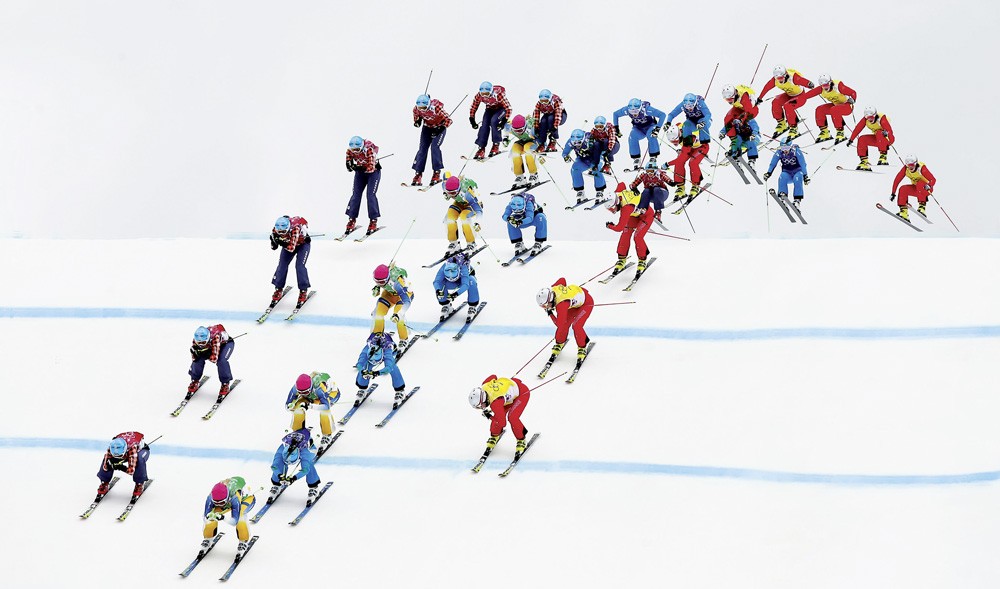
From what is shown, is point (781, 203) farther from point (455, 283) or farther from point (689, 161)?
point (455, 283)

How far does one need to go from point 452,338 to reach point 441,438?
2.52 m

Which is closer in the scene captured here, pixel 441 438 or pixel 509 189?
pixel 441 438

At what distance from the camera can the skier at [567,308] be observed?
82.0 ft

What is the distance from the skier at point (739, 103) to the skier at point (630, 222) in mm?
3516

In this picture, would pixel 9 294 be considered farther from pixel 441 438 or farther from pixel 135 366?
pixel 441 438

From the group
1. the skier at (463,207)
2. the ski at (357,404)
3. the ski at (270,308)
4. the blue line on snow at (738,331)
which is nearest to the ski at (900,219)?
the blue line on snow at (738,331)

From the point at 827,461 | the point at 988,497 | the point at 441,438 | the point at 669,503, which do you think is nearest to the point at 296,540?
the point at 441,438

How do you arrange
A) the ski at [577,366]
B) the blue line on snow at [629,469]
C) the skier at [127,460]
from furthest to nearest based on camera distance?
the ski at [577,366]
the skier at [127,460]
the blue line on snow at [629,469]

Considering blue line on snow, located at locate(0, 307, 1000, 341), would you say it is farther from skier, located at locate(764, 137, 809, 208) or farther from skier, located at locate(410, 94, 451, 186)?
skier, located at locate(410, 94, 451, 186)

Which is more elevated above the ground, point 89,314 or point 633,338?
point 633,338

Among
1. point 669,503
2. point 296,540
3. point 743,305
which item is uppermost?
point 743,305

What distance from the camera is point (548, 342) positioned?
86.8 feet

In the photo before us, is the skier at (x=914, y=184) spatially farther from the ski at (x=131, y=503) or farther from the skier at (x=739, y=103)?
the ski at (x=131, y=503)

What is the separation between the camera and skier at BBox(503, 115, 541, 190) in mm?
29750
